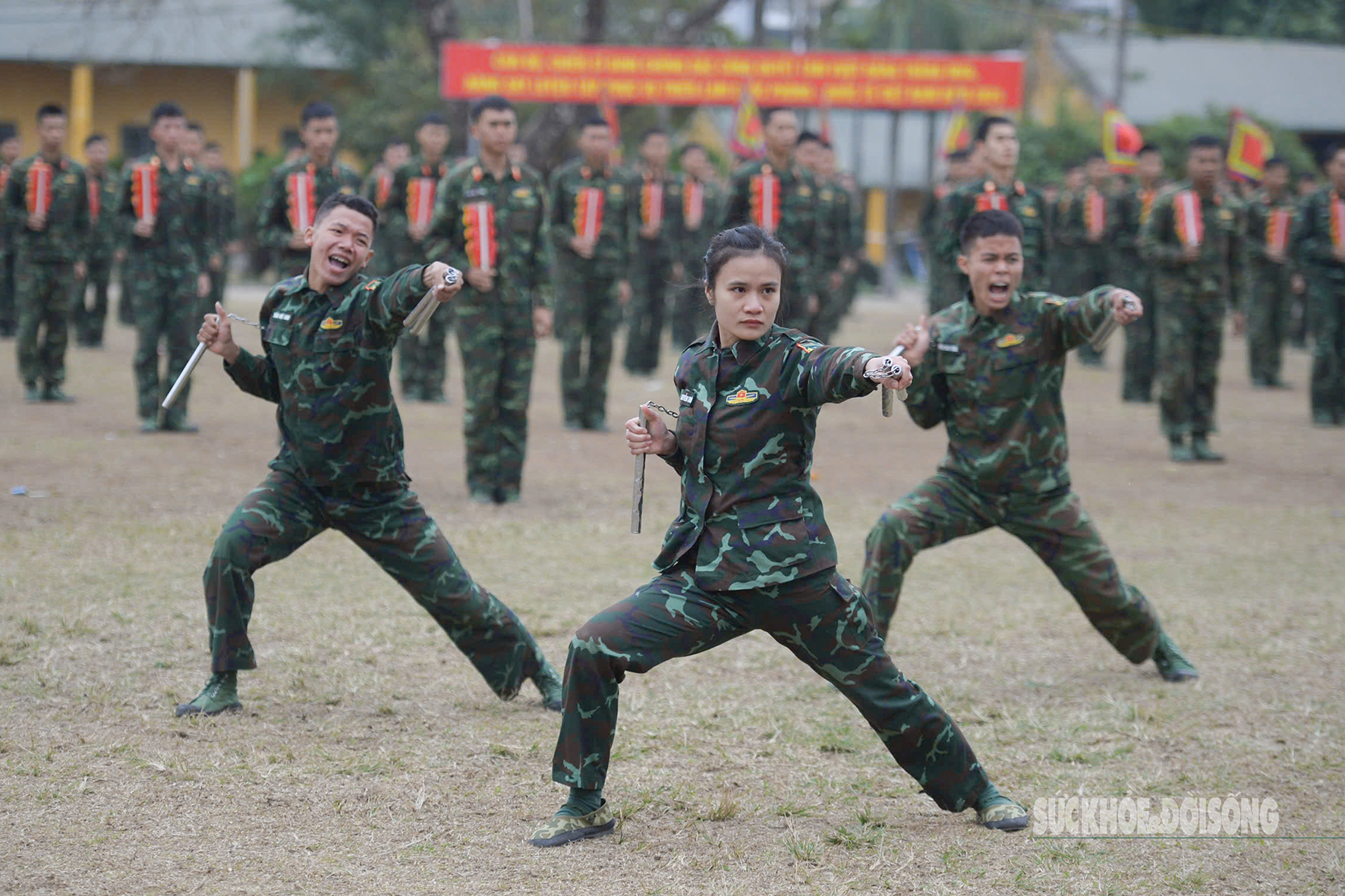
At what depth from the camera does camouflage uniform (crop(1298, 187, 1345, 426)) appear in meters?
13.3

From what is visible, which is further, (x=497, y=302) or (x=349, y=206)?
(x=497, y=302)

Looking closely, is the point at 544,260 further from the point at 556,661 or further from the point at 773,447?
the point at 773,447

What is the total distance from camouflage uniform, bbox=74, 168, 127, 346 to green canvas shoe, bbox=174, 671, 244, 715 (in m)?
12.6

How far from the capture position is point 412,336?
46.2 feet

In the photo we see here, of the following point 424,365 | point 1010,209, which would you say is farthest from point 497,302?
point 424,365

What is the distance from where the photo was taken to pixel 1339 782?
16.4 ft

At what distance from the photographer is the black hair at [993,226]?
5867 mm

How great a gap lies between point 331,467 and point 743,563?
5.85 ft

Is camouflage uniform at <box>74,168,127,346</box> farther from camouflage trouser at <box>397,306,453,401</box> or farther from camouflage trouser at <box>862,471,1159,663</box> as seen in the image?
camouflage trouser at <box>862,471,1159,663</box>

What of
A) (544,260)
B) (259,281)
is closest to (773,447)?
(544,260)

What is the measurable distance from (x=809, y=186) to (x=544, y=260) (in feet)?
12.4

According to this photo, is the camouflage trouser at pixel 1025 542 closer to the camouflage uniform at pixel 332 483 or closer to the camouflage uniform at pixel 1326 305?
the camouflage uniform at pixel 332 483

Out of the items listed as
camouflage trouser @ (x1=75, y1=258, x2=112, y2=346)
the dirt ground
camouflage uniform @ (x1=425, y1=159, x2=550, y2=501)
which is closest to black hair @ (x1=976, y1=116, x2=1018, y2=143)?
the dirt ground

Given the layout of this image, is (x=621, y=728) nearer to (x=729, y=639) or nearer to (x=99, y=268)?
(x=729, y=639)
